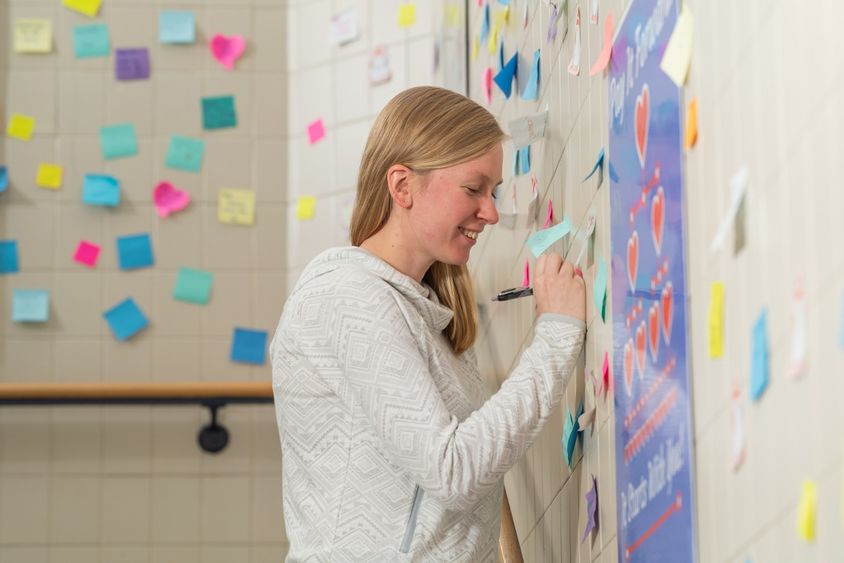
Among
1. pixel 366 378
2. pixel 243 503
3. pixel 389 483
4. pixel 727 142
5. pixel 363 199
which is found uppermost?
pixel 727 142

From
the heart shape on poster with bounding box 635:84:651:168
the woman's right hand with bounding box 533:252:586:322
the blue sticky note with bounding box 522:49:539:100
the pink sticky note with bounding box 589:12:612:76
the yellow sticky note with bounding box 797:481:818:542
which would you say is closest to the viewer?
the yellow sticky note with bounding box 797:481:818:542

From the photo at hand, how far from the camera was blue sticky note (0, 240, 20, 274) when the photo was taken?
11.4ft

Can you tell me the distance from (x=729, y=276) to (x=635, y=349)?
332 mm

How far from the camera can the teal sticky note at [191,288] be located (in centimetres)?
349

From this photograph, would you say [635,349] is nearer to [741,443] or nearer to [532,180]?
[741,443]

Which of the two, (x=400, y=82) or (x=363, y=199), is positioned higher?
(x=400, y=82)

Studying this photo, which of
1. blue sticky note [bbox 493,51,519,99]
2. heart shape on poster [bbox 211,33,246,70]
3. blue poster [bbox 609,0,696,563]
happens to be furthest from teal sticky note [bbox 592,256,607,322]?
heart shape on poster [bbox 211,33,246,70]

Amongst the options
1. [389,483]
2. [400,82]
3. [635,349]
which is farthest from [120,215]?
[635,349]

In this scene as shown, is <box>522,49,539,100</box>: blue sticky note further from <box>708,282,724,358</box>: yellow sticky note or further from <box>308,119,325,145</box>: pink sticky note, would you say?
<box>308,119,325,145</box>: pink sticky note

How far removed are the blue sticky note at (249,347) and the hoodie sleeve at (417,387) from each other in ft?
6.48

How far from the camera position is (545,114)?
1.82m

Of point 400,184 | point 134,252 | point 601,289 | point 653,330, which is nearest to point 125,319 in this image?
point 134,252

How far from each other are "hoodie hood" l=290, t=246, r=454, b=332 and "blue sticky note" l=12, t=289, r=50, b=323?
2.09m

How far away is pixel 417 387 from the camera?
1.39m
